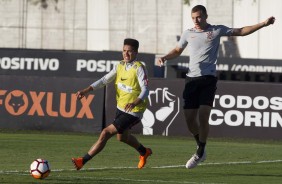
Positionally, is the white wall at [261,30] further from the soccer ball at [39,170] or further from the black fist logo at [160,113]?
the soccer ball at [39,170]

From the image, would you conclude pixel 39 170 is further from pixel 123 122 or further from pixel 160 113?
pixel 160 113

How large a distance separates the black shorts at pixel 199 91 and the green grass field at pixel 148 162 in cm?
99

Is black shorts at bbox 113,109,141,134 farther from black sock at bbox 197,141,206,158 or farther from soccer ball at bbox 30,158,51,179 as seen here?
soccer ball at bbox 30,158,51,179

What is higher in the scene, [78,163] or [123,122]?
[123,122]

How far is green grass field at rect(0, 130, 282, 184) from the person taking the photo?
14.3 m

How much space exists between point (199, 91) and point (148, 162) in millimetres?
2063

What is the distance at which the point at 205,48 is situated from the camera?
15914 mm

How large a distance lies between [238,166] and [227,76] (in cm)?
2120

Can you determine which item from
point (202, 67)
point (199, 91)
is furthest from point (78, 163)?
point (202, 67)

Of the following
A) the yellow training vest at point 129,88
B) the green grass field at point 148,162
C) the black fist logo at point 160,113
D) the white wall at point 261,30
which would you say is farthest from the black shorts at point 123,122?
the white wall at point 261,30

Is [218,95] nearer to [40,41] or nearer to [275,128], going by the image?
[275,128]

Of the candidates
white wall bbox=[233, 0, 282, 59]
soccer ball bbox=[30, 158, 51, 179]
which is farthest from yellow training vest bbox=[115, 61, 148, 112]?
white wall bbox=[233, 0, 282, 59]

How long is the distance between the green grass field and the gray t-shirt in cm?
149

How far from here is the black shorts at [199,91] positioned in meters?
15.9
